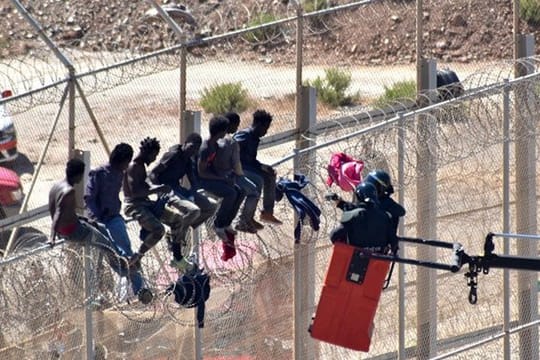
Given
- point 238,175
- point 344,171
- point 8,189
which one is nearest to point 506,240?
point 344,171

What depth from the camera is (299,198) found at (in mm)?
13211

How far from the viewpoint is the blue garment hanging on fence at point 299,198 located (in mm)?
13148

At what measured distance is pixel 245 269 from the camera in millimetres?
13141

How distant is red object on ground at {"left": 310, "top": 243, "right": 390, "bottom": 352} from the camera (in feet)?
40.9

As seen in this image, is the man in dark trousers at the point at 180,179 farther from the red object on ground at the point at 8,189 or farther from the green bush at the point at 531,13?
the green bush at the point at 531,13

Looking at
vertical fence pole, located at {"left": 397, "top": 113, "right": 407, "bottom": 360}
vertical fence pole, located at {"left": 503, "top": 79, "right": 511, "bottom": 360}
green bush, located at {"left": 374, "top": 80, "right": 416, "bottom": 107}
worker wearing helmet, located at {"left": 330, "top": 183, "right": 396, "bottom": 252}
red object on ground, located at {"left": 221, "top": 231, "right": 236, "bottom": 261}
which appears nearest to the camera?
worker wearing helmet, located at {"left": 330, "top": 183, "right": 396, "bottom": 252}

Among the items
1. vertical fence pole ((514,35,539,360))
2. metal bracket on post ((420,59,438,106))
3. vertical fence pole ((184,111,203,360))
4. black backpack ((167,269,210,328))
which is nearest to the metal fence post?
vertical fence pole ((184,111,203,360))

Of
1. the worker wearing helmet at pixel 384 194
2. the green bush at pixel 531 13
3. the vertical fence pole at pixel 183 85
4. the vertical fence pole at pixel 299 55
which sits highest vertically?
the green bush at pixel 531 13

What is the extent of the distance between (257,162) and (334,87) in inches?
97.9

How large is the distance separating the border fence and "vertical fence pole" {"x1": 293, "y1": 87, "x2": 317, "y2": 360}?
10 mm

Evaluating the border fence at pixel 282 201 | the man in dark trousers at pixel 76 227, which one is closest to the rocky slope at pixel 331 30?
the border fence at pixel 282 201

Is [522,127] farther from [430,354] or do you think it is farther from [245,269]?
[245,269]

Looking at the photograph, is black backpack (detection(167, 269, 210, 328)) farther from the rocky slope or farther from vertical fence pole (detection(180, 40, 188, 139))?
the rocky slope

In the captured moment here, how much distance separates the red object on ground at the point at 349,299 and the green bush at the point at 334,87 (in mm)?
2138
